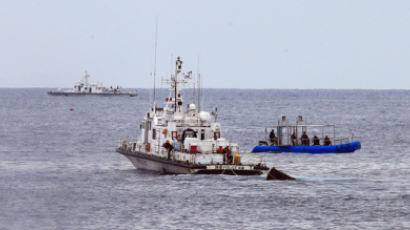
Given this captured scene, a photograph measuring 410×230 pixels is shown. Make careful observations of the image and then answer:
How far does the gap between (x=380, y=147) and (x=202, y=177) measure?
1474 inches

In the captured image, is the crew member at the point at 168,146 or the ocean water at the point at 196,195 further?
the crew member at the point at 168,146

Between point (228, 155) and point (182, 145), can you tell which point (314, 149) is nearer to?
point (182, 145)

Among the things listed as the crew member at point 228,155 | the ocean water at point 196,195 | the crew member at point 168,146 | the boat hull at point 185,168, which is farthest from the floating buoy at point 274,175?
the crew member at point 168,146

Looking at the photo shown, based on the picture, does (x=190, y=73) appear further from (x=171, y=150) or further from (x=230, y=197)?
(x=230, y=197)

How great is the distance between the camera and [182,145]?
47.8 m

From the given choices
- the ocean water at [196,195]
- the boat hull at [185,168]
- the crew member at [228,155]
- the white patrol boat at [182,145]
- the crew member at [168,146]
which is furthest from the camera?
the crew member at [168,146]

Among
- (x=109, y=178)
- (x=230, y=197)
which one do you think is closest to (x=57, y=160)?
(x=109, y=178)

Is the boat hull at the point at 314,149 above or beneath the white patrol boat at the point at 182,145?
beneath

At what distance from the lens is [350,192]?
138 ft

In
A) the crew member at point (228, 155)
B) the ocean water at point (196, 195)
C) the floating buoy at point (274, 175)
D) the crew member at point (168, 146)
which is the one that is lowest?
the ocean water at point (196, 195)

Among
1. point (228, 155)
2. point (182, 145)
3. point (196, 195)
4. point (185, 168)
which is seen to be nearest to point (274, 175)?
point (228, 155)

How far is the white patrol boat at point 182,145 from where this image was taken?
4538 cm

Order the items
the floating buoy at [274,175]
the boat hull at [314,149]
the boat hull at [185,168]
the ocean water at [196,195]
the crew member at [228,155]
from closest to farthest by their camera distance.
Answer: the ocean water at [196,195]
the boat hull at [185,168]
the floating buoy at [274,175]
the crew member at [228,155]
the boat hull at [314,149]

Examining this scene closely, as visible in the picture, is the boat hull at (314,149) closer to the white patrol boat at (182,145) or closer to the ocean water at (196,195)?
the ocean water at (196,195)
